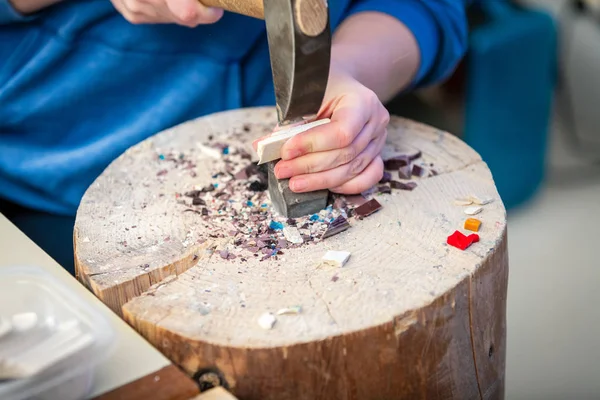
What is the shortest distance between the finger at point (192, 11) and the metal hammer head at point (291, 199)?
221mm

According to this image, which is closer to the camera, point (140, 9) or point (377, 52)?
point (140, 9)

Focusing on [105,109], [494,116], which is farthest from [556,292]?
[105,109]

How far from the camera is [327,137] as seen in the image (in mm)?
946

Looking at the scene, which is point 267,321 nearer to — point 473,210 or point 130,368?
point 130,368

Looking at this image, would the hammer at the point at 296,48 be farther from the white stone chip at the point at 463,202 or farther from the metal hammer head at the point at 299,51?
the white stone chip at the point at 463,202

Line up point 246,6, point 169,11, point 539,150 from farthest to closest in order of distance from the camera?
point 539,150 → point 169,11 → point 246,6

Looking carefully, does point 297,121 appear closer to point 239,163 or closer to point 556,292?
point 239,163

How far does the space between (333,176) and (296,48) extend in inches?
9.1

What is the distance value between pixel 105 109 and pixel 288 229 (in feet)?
1.69

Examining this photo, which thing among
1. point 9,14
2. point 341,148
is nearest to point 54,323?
point 341,148

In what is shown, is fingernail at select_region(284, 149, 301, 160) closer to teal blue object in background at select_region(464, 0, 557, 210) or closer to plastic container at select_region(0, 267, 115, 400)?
plastic container at select_region(0, 267, 115, 400)

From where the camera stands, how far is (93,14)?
117 cm

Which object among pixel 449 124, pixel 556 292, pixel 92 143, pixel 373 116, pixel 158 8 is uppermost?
pixel 158 8

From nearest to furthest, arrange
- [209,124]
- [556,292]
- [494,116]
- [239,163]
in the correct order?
1. [239,163]
2. [209,124]
3. [556,292]
4. [494,116]
